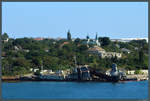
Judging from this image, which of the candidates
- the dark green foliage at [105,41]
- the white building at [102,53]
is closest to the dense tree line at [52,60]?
the white building at [102,53]

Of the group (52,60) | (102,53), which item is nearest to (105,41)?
(102,53)

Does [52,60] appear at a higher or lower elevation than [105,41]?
lower

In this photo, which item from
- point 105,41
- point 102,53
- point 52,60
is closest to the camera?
point 52,60

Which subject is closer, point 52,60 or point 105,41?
point 52,60

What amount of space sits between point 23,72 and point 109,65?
3192 mm

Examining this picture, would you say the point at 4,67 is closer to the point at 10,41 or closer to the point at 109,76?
the point at 109,76

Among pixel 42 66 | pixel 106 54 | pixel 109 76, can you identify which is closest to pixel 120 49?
pixel 106 54

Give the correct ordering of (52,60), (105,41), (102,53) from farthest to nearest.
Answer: (105,41) → (102,53) → (52,60)

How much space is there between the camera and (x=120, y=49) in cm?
2353

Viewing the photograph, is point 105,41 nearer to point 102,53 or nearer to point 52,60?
point 102,53

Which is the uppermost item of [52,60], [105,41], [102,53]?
[105,41]

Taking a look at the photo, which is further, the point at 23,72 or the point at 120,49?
the point at 120,49

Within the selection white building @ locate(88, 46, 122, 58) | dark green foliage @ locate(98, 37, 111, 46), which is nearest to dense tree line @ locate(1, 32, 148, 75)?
white building @ locate(88, 46, 122, 58)

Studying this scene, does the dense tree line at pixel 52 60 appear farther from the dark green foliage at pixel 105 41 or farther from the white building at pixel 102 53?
the dark green foliage at pixel 105 41
